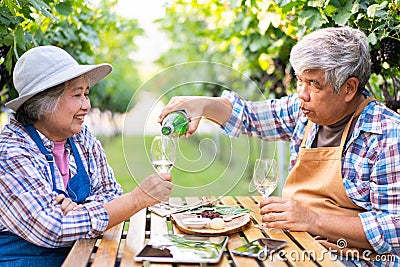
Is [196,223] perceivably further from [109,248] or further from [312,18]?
[312,18]

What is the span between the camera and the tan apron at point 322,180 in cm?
262

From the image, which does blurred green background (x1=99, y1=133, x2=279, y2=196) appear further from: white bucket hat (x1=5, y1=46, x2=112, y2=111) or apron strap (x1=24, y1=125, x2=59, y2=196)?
white bucket hat (x1=5, y1=46, x2=112, y2=111)

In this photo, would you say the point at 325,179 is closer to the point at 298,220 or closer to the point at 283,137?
the point at 298,220

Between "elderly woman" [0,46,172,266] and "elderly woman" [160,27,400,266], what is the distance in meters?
0.44

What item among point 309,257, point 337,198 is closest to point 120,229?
point 309,257

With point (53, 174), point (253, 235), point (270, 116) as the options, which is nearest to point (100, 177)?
point (53, 174)

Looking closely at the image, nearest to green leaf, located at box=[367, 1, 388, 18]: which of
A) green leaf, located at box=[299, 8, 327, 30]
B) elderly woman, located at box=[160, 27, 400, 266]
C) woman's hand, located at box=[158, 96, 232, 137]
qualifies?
elderly woman, located at box=[160, 27, 400, 266]

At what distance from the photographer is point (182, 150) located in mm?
2307

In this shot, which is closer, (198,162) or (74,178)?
(198,162)

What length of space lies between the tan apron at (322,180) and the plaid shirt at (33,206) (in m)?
1.02

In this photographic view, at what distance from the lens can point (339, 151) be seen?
2.64 metres

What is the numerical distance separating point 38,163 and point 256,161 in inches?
35.6

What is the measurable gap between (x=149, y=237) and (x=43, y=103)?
727mm

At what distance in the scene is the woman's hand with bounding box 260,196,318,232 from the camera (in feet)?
7.70
